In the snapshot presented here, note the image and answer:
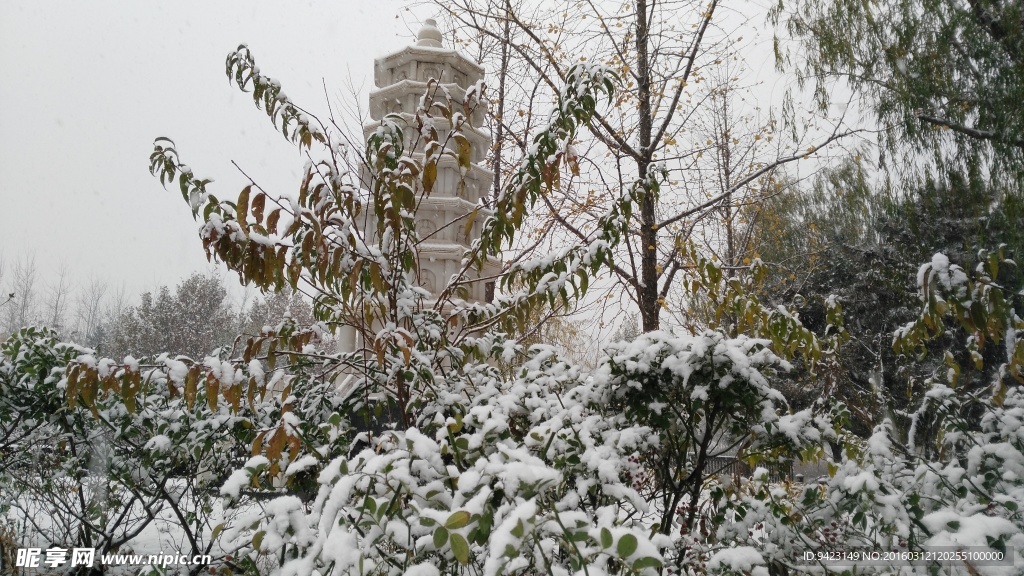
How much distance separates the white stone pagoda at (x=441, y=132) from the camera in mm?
6852

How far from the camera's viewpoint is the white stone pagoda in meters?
6.85

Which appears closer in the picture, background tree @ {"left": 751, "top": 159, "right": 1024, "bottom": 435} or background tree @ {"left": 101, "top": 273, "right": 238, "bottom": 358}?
background tree @ {"left": 751, "top": 159, "right": 1024, "bottom": 435}

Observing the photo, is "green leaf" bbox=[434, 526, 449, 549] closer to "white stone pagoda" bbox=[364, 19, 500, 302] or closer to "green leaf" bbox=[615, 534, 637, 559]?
"green leaf" bbox=[615, 534, 637, 559]

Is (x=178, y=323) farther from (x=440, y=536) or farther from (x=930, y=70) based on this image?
(x=440, y=536)

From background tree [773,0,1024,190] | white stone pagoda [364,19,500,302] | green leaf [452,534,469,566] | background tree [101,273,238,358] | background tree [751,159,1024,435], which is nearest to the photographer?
green leaf [452,534,469,566]

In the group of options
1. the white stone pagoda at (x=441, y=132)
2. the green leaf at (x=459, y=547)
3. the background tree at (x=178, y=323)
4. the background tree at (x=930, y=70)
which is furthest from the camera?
the background tree at (x=178, y=323)

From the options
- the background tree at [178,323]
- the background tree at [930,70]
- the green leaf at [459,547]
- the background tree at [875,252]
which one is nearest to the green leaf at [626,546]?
the green leaf at [459,547]

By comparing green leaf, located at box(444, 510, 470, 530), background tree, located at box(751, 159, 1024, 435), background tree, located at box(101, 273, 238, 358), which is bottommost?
green leaf, located at box(444, 510, 470, 530)

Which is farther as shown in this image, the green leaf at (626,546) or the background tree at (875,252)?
the background tree at (875,252)

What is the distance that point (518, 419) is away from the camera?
2389mm

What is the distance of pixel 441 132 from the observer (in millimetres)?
7523

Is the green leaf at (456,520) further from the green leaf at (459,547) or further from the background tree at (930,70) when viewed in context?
the background tree at (930,70)

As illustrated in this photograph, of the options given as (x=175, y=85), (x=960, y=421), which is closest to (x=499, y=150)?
(x=960, y=421)

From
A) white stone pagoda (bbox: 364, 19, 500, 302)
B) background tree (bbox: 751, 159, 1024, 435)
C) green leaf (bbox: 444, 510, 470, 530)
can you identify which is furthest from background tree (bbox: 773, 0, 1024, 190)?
green leaf (bbox: 444, 510, 470, 530)
